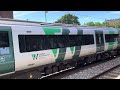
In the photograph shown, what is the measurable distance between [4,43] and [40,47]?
2900mm

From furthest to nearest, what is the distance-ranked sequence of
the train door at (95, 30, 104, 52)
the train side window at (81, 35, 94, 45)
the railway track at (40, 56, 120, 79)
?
the train door at (95, 30, 104, 52) < the train side window at (81, 35, 94, 45) < the railway track at (40, 56, 120, 79)

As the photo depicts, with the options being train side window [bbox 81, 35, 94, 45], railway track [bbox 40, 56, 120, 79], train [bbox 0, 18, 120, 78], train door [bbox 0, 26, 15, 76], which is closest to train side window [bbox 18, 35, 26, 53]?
train [bbox 0, 18, 120, 78]

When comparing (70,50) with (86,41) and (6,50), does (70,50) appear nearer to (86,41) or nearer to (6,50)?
(86,41)

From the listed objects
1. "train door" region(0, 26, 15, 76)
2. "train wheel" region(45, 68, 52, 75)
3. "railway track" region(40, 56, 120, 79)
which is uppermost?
"train door" region(0, 26, 15, 76)

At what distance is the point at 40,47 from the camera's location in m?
12.6

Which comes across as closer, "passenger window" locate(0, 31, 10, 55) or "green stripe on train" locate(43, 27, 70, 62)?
"passenger window" locate(0, 31, 10, 55)

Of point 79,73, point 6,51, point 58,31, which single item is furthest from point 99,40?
point 6,51

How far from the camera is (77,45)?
1680 cm

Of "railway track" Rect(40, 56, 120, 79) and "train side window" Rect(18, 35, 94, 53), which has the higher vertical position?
"train side window" Rect(18, 35, 94, 53)

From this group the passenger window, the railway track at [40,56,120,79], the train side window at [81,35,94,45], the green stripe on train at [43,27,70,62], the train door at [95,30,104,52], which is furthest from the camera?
the train door at [95,30,104,52]

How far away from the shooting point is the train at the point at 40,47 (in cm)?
1021

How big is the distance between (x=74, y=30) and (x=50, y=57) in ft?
12.9

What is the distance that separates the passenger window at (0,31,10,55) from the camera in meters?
9.78

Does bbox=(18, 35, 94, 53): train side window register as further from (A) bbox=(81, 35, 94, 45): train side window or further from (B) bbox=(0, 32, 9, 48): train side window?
(B) bbox=(0, 32, 9, 48): train side window
